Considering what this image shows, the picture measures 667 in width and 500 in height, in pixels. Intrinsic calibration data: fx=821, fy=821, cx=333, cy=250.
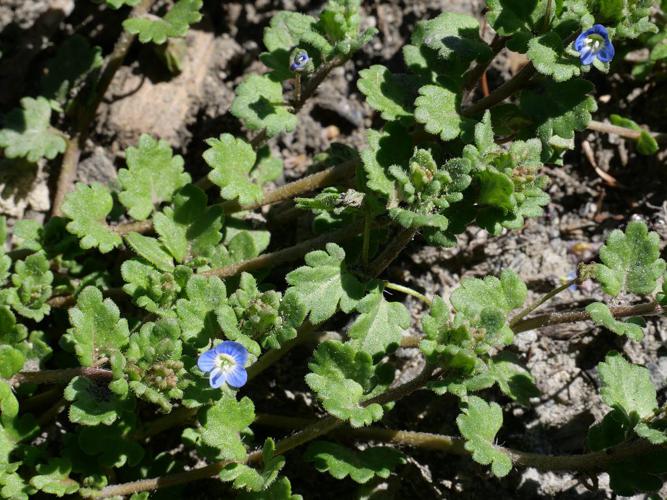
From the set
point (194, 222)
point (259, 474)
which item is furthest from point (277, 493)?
point (194, 222)

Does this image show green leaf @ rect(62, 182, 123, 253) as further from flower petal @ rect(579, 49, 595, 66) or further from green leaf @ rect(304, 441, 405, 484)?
flower petal @ rect(579, 49, 595, 66)

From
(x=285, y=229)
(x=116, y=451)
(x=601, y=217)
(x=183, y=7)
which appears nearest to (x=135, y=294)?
(x=116, y=451)

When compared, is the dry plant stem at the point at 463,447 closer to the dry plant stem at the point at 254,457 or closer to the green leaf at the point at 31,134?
the dry plant stem at the point at 254,457

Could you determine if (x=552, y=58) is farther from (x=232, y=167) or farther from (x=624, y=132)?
(x=232, y=167)

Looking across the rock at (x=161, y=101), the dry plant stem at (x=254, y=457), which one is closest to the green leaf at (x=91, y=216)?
the rock at (x=161, y=101)

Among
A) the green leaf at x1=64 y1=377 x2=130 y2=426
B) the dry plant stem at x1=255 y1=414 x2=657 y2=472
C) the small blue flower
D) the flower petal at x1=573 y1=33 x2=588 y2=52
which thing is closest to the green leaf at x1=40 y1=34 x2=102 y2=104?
the small blue flower

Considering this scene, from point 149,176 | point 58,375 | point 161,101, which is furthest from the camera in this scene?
point 161,101

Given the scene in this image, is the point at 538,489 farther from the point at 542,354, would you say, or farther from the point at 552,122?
the point at 552,122
